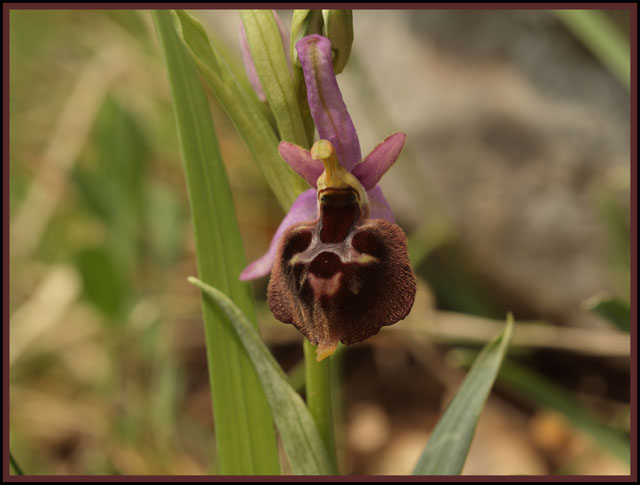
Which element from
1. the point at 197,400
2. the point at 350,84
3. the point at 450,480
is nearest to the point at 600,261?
the point at 350,84

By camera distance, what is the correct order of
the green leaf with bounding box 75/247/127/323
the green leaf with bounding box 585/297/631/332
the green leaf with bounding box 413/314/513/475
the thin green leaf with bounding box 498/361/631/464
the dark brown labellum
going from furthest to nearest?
the green leaf with bounding box 75/247/127/323 → the thin green leaf with bounding box 498/361/631/464 → the green leaf with bounding box 585/297/631/332 → the green leaf with bounding box 413/314/513/475 → the dark brown labellum

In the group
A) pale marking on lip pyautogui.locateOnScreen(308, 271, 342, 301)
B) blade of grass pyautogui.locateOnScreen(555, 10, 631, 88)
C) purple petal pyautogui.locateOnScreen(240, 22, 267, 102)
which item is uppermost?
blade of grass pyautogui.locateOnScreen(555, 10, 631, 88)

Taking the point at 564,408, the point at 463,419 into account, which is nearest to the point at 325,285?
the point at 463,419

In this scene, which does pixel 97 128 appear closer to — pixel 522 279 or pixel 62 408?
pixel 62 408

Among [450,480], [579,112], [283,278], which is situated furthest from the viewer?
[579,112]

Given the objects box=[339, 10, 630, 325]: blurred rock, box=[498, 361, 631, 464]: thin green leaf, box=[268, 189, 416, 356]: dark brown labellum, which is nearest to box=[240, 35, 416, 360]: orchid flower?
box=[268, 189, 416, 356]: dark brown labellum

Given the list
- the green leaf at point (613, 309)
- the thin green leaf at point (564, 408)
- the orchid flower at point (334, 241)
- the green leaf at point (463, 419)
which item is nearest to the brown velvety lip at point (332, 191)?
the orchid flower at point (334, 241)

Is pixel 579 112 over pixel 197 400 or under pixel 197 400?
over

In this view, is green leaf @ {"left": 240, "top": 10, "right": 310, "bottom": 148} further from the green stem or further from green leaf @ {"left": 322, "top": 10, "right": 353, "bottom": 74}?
the green stem
